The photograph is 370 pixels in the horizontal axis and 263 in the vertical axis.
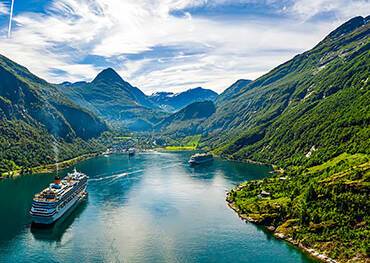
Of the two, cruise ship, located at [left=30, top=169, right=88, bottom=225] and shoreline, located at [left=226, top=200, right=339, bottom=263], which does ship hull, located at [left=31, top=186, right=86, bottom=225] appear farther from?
shoreline, located at [left=226, top=200, right=339, bottom=263]

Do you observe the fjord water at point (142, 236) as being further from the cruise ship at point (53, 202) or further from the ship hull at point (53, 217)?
the cruise ship at point (53, 202)

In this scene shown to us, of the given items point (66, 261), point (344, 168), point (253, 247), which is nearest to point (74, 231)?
point (66, 261)

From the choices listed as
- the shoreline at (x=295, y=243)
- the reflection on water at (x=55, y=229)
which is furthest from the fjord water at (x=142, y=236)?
the shoreline at (x=295, y=243)

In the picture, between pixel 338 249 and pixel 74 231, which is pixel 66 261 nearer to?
pixel 74 231

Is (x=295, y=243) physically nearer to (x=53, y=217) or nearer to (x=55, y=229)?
(x=55, y=229)

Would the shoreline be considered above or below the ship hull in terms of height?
below

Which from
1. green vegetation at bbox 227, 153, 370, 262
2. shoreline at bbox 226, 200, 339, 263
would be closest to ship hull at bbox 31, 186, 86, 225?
green vegetation at bbox 227, 153, 370, 262
